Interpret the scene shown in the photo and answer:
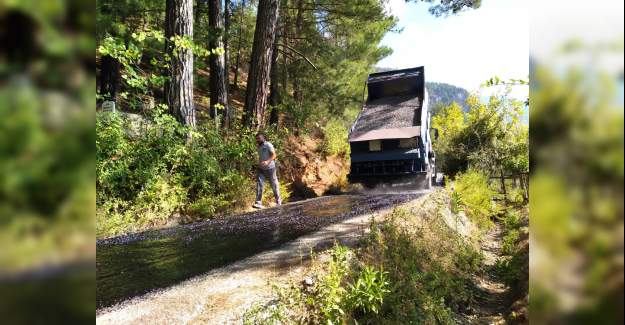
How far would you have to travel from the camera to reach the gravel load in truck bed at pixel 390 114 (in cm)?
1180

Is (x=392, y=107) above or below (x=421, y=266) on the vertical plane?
above

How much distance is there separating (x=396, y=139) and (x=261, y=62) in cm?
451

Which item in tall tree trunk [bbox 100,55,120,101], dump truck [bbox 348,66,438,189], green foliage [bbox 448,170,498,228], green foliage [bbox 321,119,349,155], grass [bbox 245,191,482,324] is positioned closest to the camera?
grass [bbox 245,191,482,324]

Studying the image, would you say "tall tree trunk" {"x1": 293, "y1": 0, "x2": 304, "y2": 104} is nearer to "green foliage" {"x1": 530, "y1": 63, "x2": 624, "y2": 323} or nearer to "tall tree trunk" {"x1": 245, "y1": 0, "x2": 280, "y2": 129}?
"tall tree trunk" {"x1": 245, "y1": 0, "x2": 280, "y2": 129}

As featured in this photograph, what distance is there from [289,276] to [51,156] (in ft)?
8.72

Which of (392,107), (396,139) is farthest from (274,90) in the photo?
(396,139)

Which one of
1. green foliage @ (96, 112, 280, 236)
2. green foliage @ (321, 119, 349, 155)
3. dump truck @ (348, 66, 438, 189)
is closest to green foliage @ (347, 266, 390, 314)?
green foliage @ (96, 112, 280, 236)

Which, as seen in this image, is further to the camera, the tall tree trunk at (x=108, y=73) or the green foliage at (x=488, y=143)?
the green foliage at (x=488, y=143)

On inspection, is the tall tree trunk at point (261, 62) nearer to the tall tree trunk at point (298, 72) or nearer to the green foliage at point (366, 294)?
the tall tree trunk at point (298, 72)

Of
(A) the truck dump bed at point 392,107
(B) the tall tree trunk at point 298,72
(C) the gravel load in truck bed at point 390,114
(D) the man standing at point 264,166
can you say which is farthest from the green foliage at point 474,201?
(B) the tall tree trunk at point 298,72

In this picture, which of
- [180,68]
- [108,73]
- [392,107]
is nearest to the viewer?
[180,68]

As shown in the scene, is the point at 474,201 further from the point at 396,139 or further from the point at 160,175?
the point at 160,175

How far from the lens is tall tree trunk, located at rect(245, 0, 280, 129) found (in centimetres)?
948

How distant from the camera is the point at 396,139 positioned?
37.5 ft
